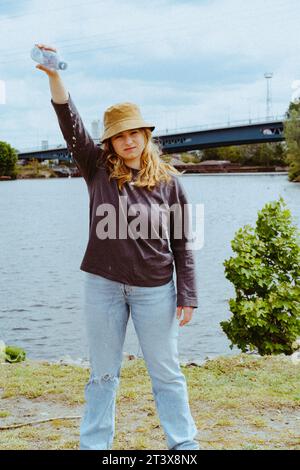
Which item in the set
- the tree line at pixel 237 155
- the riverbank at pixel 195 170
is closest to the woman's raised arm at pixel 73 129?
the tree line at pixel 237 155

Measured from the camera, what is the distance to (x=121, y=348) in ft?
11.9

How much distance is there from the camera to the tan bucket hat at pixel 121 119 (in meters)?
3.56

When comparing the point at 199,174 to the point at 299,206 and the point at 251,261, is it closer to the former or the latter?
the point at 299,206

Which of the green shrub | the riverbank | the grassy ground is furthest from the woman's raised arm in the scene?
the riverbank

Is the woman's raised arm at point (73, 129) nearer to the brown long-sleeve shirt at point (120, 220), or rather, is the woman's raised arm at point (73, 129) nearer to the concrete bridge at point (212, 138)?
the brown long-sleeve shirt at point (120, 220)

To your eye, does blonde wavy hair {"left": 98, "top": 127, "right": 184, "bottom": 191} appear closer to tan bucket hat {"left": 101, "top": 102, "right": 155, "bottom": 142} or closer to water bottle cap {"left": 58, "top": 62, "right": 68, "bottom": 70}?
tan bucket hat {"left": 101, "top": 102, "right": 155, "bottom": 142}

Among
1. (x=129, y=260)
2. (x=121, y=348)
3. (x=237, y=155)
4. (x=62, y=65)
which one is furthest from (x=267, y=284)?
(x=237, y=155)

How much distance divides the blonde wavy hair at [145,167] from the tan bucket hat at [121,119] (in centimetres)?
7

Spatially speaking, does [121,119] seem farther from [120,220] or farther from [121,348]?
[121,348]

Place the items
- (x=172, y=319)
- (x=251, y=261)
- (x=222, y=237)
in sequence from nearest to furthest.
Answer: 1. (x=172, y=319)
2. (x=251, y=261)
3. (x=222, y=237)

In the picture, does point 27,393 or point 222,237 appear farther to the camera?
point 222,237

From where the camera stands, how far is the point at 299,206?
33.7m

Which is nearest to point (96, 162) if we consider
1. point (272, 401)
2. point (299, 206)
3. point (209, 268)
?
point (272, 401)
